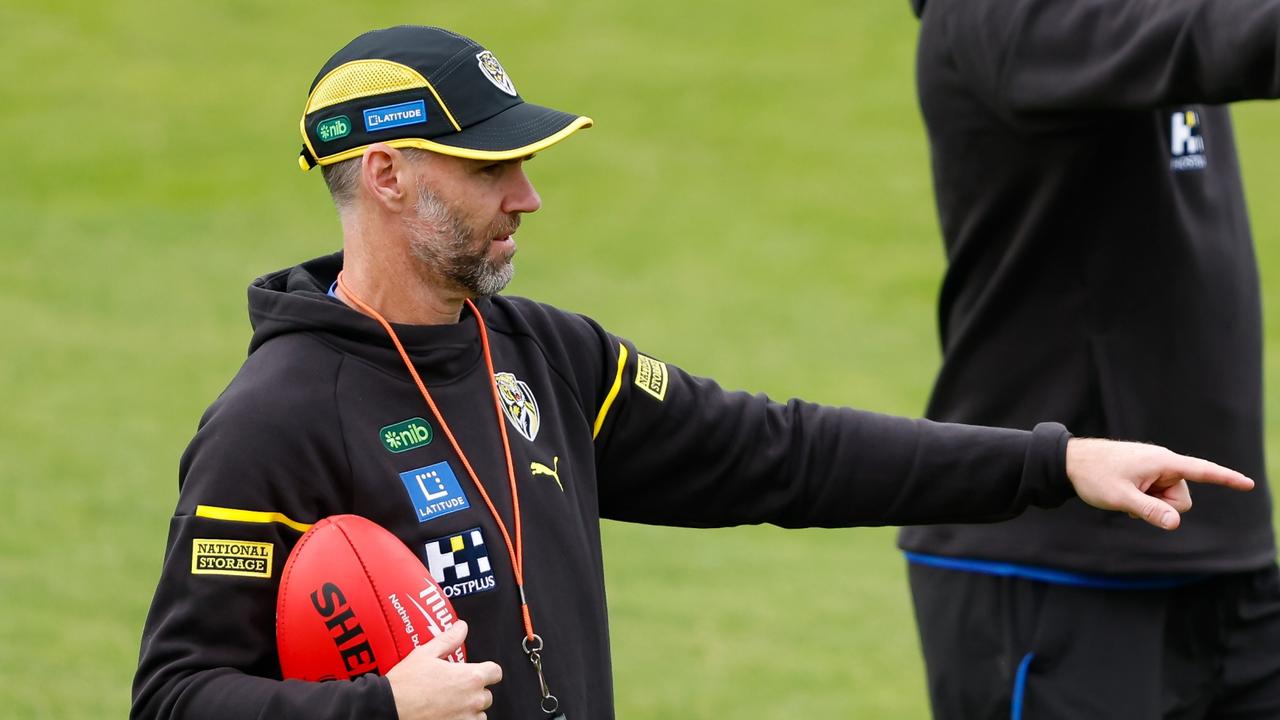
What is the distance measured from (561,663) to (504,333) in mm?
607

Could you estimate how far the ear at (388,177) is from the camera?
313cm

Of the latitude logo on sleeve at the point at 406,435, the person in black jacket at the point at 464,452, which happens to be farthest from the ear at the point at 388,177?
the latitude logo on sleeve at the point at 406,435

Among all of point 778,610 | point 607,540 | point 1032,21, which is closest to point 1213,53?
point 1032,21

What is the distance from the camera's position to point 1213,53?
3377mm

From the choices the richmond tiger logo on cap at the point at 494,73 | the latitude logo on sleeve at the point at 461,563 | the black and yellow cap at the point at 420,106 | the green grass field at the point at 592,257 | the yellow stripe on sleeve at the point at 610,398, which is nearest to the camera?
the latitude logo on sleeve at the point at 461,563

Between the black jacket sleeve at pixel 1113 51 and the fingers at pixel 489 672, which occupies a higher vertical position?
the black jacket sleeve at pixel 1113 51

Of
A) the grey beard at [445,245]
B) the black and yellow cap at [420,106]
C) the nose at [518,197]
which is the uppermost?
the black and yellow cap at [420,106]

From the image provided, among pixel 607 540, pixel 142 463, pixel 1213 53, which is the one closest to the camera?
pixel 1213 53

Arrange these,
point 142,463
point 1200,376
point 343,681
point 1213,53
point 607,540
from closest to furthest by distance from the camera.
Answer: point 343,681 < point 1213,53 < point 1200,376 < point 607,540 < point 142,463

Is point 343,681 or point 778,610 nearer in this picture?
point 343,681

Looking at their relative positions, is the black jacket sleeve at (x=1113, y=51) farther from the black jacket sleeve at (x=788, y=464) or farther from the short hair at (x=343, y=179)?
the short hair at (x=343, y=179)

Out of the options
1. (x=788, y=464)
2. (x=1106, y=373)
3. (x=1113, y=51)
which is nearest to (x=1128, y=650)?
(x=1106, y=373)

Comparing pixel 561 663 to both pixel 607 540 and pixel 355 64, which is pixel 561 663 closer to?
pixel 355 64

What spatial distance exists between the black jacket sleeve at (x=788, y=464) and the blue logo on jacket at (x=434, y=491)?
520mm
